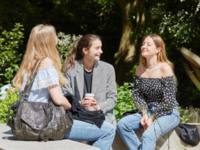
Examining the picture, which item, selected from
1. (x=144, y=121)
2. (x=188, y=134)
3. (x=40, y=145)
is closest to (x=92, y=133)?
(x=40, y=145)

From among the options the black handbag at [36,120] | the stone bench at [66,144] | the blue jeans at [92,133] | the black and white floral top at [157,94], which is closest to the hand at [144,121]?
the black and white floral top at [157,94]

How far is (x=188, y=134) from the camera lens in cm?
354

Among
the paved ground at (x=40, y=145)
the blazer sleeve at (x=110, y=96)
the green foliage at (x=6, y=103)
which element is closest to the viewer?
the paved ground at (x=40, y=145)

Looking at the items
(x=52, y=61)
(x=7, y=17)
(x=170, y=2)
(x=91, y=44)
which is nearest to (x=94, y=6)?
(x=7, y=17)

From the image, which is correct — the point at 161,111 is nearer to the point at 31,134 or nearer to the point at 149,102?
the point at 149,102

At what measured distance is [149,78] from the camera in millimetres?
3633

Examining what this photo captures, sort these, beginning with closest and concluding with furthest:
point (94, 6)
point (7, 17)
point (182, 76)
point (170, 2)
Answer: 1. point (170, 2)
2. point (182, 76)
3. point (7, 17)
4. point (94, 6)

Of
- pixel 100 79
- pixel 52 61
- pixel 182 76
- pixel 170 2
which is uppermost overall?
pixel 170 2

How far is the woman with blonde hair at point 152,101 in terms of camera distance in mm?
3344

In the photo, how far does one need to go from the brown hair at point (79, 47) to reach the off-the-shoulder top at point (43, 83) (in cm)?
91

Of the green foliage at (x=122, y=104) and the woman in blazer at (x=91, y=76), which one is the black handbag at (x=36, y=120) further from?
the green foliage at (x=122, y=104)

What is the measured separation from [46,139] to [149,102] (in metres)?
1.39

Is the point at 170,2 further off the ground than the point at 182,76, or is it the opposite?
the point at 170,2

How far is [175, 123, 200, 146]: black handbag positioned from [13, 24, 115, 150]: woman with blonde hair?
1.00m
